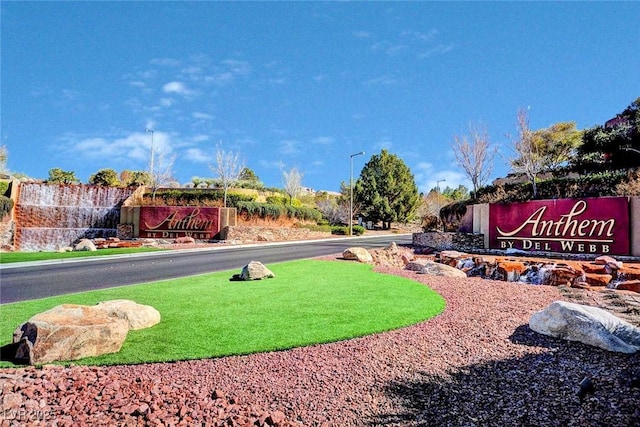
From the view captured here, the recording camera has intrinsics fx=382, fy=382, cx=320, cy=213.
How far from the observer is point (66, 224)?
29.2 meters

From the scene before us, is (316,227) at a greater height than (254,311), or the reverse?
(316,227)

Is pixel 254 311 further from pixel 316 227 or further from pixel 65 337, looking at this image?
pixel 316 227

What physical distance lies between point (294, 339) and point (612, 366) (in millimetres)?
3875

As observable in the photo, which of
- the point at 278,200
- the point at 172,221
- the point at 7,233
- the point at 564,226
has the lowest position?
the point at 7,233

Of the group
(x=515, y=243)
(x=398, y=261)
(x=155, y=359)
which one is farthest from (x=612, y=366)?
(x=515, y=243)

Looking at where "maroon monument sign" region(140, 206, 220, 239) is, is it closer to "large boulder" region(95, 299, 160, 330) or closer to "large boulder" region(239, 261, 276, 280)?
"large boulder" region(239, 261, 276, 280)

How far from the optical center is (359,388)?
13.4 ft

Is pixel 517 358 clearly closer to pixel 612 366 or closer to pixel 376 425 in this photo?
pixel 612 366

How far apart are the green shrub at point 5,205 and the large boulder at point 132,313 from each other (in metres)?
28.0

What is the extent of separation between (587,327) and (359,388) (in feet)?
11.5

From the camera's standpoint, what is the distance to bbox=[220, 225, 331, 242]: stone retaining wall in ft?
95.6

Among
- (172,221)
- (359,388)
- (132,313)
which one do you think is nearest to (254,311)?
(132,313)

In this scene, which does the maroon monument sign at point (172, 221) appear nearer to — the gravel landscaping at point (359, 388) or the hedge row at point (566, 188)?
the hedge row at point (566, 188)

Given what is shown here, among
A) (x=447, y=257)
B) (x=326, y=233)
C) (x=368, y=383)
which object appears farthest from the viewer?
(x=326, y=233)
